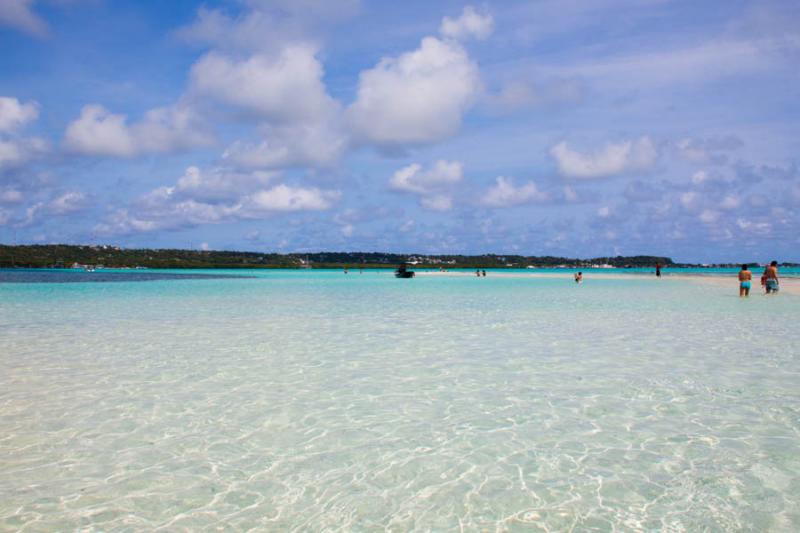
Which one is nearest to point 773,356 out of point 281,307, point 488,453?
point 488,453

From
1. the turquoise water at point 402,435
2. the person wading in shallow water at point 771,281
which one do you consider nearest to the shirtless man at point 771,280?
the person wading in shallow water at point 771,281

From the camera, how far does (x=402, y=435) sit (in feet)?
27.5

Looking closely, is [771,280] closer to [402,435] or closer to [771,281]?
[771,281]

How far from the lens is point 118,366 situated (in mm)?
13641

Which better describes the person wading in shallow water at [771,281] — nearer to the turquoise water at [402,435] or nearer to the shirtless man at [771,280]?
the shirtless man at [771,280]

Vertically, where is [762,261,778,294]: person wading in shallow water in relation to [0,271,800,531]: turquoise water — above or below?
above

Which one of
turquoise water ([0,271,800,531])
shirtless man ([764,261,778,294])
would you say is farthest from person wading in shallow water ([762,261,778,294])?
turquoise water ([0,271,800,531])

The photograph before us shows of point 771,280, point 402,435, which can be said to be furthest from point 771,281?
point 402,435

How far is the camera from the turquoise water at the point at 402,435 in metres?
5.92

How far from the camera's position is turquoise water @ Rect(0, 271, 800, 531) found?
5.92 meters

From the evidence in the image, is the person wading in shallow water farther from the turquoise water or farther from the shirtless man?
the turquoise water

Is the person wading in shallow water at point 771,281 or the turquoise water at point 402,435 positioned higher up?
the person wading in shallow water at point 771,281

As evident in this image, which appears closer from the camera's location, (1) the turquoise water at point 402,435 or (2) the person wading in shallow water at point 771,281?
(1) the turquoise water at point 402,435

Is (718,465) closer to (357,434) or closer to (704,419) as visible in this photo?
(704,419)
